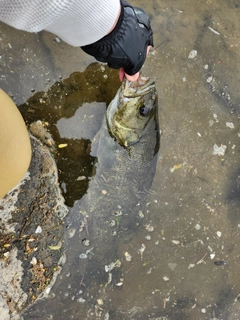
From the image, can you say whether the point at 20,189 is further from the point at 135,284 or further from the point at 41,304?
the point at 135,284

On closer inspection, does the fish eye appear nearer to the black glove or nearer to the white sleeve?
the black glove

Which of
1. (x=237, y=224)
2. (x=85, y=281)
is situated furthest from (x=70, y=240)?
(x=237, y=224)

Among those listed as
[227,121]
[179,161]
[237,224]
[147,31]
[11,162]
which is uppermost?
[147,31]

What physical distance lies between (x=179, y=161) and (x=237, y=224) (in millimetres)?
902

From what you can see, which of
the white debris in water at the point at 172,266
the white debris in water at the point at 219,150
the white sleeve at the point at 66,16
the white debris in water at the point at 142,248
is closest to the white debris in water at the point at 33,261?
the white debris in water at the point at 142,248

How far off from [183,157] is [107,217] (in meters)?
0.93

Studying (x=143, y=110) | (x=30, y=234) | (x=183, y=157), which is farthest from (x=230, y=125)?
(x=30, y=234)

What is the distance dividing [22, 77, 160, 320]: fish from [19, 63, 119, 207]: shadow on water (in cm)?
10

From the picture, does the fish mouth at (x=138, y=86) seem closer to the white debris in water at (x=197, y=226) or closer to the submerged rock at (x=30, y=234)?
the submerged rock at (x=30, y=234)

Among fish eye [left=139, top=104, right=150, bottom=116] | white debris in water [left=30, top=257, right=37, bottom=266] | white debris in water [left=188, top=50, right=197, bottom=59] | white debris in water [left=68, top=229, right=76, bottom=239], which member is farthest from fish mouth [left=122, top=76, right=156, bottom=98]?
white debris in water [left=30, top=257, right=37, bottom=266]

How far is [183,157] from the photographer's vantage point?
2947mm

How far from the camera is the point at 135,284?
112 inches

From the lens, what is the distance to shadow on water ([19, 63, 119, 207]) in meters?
2.71

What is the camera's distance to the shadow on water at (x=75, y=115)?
2.71 meters
